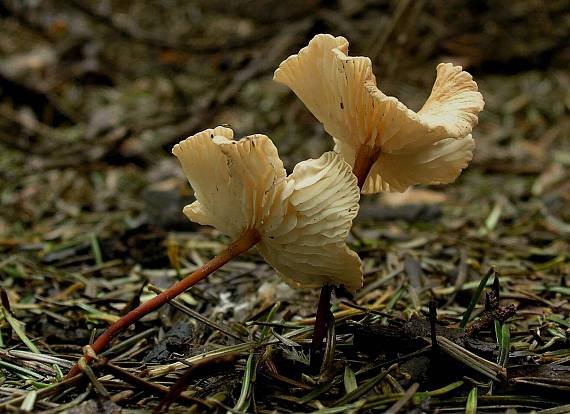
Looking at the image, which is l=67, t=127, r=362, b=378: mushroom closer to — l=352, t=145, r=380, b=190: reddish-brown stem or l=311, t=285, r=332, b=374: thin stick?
l=311, t=285, r=332, b=374: thin stick

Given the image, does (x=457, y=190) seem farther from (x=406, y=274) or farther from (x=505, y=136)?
(x=406, y=274)

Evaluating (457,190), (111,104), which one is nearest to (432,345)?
(457,190)

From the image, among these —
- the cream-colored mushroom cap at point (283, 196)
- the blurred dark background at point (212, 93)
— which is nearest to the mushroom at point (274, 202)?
the cream-colored mushroom cap at point (283, 196)

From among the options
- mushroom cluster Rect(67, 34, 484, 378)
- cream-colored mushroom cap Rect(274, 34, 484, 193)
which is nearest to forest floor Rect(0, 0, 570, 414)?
mushroom cluster Rect(67, 34, 484, 378)

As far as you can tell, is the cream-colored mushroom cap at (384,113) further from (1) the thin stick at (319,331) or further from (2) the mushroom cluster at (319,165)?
(1) the thin stick at (319,331)

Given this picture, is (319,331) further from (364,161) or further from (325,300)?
(364,161)

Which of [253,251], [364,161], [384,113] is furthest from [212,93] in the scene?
[384,113]
